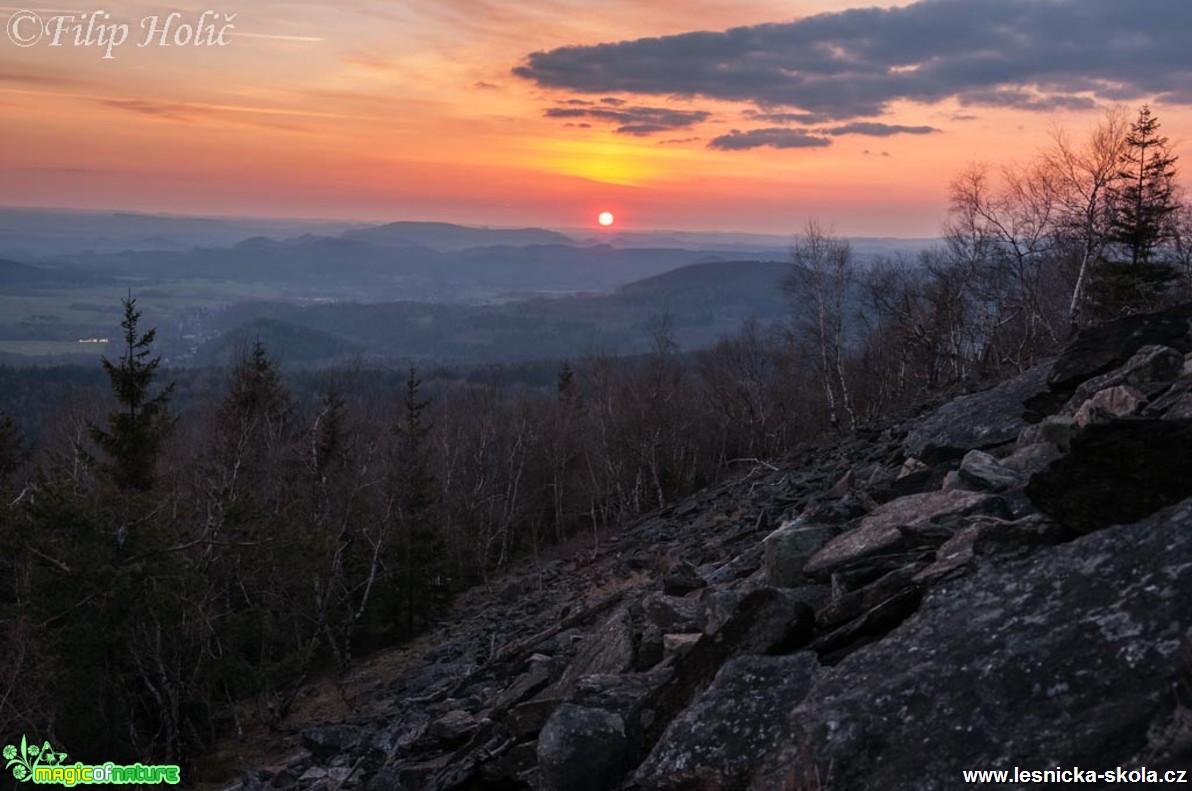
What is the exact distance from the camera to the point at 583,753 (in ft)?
24.2

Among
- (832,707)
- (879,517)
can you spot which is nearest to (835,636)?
(832,707)

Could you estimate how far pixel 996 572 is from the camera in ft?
22.5

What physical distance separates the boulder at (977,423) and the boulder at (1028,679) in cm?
746

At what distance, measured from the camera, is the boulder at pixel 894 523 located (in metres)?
9.38

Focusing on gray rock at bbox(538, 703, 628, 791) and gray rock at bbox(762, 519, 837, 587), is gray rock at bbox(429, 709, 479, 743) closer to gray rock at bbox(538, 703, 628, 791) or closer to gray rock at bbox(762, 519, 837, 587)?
gray rock at bbox(538, 703, 628, 791)

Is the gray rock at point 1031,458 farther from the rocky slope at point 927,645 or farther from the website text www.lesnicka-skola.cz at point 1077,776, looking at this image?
the website text www.lesnicka-skola.cz at point 1077,776

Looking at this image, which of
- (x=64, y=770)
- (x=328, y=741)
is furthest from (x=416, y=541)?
(x=328, y=741)

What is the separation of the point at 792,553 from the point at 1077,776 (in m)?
6.10

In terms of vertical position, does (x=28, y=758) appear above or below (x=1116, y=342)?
below

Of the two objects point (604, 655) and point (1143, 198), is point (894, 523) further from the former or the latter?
point (1143, 198)

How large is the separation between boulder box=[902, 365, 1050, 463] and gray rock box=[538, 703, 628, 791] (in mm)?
8652

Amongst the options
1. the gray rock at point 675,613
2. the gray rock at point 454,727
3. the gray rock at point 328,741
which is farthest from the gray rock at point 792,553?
the gray rock at point 328,741

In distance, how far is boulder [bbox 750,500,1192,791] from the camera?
4.82 metres

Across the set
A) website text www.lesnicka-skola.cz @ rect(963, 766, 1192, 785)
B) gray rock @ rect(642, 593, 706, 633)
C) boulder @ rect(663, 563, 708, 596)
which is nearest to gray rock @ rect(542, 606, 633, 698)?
gray rock @ rect(642, 593, 706, 633)
